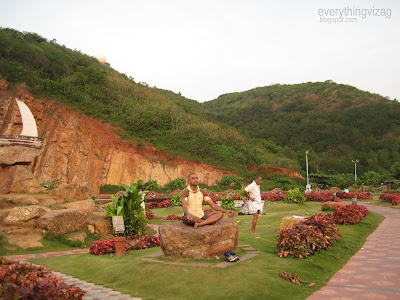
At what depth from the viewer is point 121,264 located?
6.30 metres

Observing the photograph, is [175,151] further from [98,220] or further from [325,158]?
[325,158]

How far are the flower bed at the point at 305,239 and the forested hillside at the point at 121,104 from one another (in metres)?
25.8

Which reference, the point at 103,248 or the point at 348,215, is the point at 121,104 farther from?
the point at 348,215

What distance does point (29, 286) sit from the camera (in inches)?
139

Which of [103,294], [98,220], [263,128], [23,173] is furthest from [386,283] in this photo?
[263,128]

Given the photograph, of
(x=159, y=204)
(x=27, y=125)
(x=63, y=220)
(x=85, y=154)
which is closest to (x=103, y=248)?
(x=63, y=220)

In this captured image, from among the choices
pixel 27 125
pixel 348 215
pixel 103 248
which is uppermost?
pixel 27 125

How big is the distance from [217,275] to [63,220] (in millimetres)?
6093

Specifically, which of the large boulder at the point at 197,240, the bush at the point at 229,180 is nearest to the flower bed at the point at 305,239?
the large boulder at the point at 197,240

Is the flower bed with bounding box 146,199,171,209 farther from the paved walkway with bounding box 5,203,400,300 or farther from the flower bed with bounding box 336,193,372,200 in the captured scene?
the paved walkway with bounding box 5,203,400,300

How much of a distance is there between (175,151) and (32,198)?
2251 cm

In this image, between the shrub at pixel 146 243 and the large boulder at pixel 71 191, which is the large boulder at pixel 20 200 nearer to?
the large boulder at pixel 71 191

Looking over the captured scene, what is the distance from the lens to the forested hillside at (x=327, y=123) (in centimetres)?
5517

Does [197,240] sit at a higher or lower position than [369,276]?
higher
